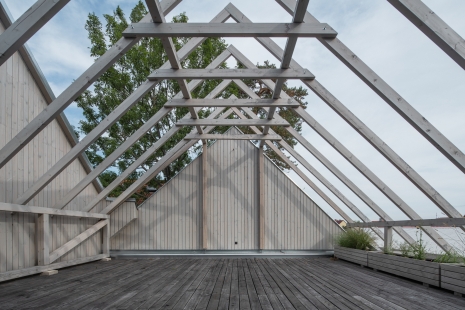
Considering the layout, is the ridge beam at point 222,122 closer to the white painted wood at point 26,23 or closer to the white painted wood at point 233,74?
the white painted wood at point 233,74

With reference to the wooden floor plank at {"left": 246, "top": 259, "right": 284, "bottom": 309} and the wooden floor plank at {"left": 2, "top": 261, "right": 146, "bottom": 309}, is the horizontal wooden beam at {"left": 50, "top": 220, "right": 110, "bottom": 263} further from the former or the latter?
the wooden floor plank at {"left": 246, "top": 259, "right": 284, "bottom": 309}

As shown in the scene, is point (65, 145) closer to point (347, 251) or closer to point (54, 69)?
point (347, 251)

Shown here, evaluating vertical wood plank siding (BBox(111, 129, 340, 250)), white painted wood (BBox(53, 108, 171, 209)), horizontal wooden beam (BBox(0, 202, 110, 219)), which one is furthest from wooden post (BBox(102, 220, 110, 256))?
white painted wood (BBox(53, 108, 171, 209))

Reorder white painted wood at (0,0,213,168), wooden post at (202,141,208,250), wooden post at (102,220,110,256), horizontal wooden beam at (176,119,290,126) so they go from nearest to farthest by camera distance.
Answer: white painted wood at (0,0,213,168), horizontal wooden beam at (176,119,290,126), wooden post at (102,220,110,256), wooden post at (202,141,208,250)

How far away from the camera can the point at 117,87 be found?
1320 cm

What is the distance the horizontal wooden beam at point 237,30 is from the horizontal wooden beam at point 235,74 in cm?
97

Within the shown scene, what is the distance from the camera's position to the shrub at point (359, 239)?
7.35 meters

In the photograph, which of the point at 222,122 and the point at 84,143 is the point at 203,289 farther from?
the point at 222,122

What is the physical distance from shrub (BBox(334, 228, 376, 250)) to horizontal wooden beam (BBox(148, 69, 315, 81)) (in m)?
3.96

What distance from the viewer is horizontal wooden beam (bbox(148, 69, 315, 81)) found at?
4.91 meters

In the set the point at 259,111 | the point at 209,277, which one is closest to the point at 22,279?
the point at 209,277

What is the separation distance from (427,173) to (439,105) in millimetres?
1302

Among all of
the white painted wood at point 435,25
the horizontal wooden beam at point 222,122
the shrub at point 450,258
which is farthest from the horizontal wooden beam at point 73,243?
the white painted wood at point 435,25

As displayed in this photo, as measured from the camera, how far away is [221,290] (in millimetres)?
4316
